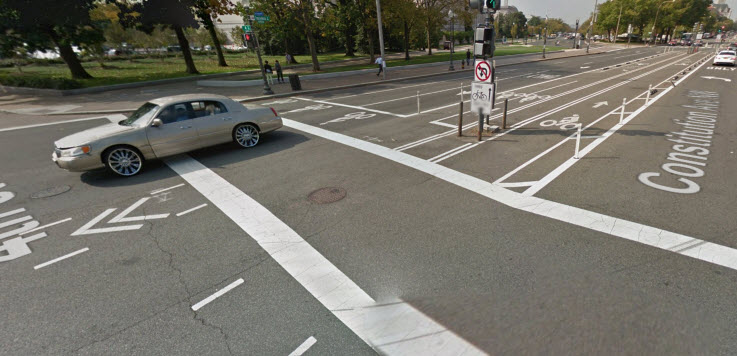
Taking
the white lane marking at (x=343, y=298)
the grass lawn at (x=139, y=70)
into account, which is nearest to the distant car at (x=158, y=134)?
the white lane marking at (x=343, y=298)

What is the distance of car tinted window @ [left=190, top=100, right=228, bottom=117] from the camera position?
26.3 feet

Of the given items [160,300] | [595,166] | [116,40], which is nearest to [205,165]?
[160,300]

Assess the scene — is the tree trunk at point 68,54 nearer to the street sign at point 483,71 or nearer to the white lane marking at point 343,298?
the white lane marking at point 343,298

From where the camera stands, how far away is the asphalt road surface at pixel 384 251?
312cm

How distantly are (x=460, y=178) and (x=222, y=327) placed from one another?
500 centimetres

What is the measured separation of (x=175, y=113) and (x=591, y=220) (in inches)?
344

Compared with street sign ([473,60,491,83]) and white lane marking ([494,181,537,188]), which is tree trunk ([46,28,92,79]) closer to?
street sign ([473,60,491,83])

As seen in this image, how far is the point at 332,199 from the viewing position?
591 centimetres

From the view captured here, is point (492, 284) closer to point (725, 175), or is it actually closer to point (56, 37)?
point (725, 175)

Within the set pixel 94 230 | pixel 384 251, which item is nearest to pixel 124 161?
pixel 94 230

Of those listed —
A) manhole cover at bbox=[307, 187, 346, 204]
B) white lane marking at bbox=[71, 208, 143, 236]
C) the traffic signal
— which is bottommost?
manhole cover at bbox=[307, 187, 346, 204]

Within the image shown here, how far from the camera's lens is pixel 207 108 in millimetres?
8211

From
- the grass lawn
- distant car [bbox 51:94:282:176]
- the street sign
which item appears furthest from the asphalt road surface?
the grass lawn

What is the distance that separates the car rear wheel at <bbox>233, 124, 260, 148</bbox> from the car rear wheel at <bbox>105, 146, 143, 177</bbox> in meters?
2.28
